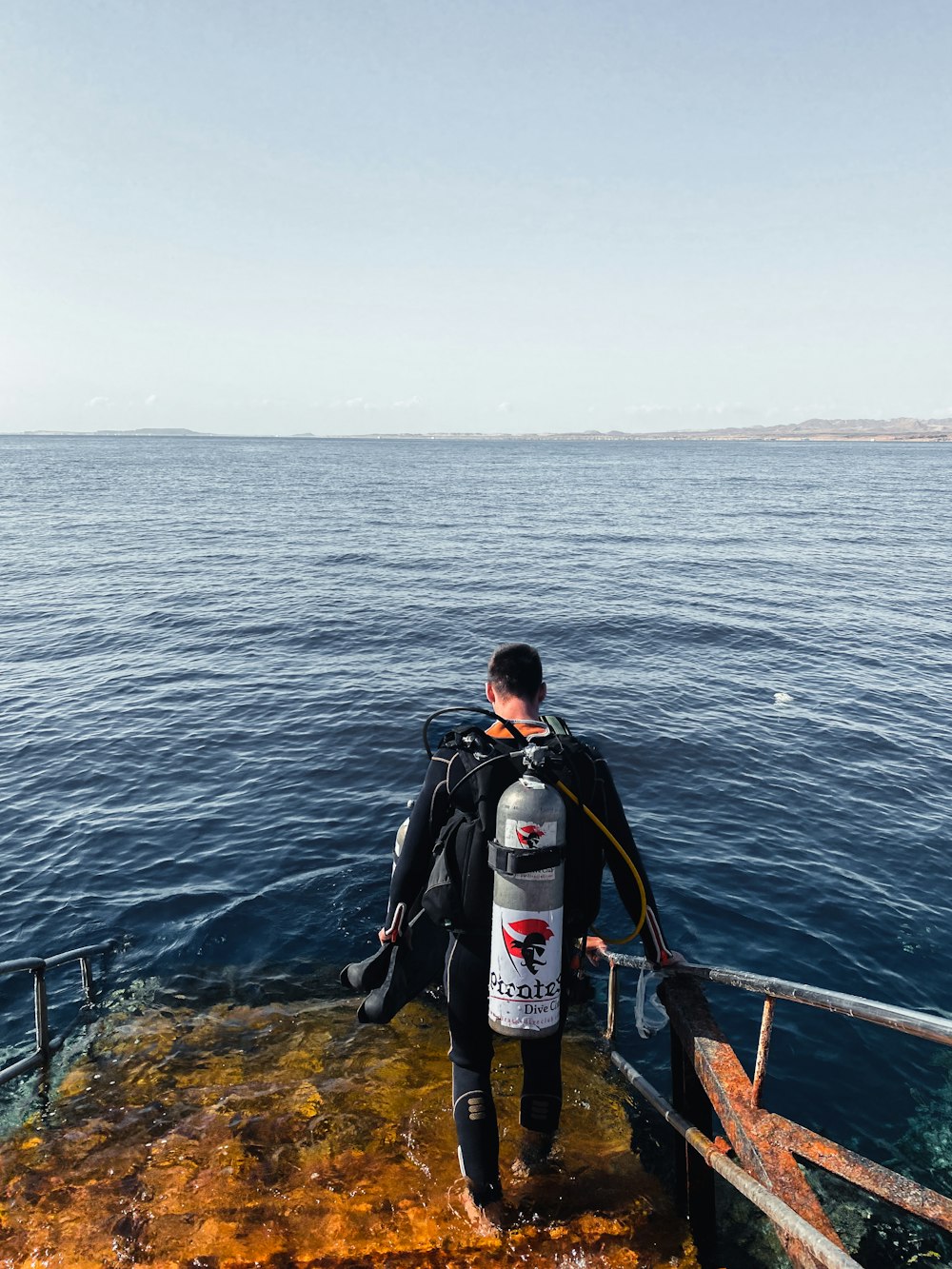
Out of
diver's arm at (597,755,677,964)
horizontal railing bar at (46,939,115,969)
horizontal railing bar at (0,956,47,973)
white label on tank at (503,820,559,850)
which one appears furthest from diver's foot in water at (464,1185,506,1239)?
horizontal railing bar at (46,939,115,969)

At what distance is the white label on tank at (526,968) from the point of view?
154 inches

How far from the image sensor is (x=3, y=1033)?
791cm

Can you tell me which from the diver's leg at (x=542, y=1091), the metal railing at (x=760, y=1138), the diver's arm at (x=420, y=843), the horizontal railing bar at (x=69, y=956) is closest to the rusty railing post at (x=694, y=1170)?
the metal railing at (x=760, y=1138)

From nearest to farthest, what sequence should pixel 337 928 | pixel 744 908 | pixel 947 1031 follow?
1. pixel 947 1031
2. pixel 337 928
3. pixel 744 908

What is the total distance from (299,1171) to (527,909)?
103 inches

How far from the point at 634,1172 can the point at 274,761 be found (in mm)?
11694

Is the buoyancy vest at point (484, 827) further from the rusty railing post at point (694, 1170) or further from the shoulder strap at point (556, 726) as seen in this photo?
the rusty railing post at point (694, 1170)

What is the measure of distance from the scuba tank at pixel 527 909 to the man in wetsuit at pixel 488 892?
0.16 m

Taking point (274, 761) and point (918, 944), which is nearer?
point (918, 944)

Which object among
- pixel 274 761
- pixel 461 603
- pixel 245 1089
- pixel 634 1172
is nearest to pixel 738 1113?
pixel 634 1172

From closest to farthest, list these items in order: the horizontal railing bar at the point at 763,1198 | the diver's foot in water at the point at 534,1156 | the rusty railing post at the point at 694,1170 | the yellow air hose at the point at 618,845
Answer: the horizontal railing bar at the point at 763,1198 < the yellow air hose at the point at 618,845 < the rusty railing post at the point at 694,1170 < the diver's foot in water at the point at 534,1156

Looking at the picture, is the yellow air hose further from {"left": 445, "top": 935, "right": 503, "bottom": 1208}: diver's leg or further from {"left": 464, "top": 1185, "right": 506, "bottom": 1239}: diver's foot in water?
{"left": 464, "top": 1185, "right": 506, "bottom": 1239}: diver's foot in water

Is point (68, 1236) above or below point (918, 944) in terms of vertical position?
above

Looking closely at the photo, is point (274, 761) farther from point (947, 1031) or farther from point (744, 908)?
point (947, 1031)
